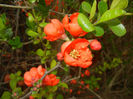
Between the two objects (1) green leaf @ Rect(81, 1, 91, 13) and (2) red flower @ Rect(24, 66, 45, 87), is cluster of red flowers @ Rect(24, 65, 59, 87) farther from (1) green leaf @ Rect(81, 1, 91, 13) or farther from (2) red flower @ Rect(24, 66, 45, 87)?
(1) green leaf @ Rect(81, 1, 91, 13)

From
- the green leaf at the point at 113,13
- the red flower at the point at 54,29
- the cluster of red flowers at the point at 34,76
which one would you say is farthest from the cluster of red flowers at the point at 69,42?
the cluster of red flowers at the point at 34,76

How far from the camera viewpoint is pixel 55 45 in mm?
1499

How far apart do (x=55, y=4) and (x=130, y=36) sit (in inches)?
78.8

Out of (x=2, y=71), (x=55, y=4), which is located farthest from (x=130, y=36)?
(x=2, y=71)

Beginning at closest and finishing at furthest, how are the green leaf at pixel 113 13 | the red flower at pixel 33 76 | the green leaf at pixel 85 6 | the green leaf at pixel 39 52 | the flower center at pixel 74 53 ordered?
the green leaf at pixel 113 13
the green leaf at pixel 85 6
the flower center at pixel 74 53
the red flower at pixel 33 76
the green leaf at pixel 39 52

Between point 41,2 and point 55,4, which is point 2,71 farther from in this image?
point 41,2

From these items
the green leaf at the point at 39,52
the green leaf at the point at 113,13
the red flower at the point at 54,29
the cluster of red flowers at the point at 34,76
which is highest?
the green leaf at the point at 113,13

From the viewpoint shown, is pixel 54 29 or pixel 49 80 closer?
pixel 54 29

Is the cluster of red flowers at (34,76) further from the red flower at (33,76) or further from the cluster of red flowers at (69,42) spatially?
the cluster of red flowers at (69,42)

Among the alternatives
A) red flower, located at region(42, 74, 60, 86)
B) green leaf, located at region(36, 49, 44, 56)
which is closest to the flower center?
red flower, located at region(42, 74, 60, 86)

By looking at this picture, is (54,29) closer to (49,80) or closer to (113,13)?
(113,13)

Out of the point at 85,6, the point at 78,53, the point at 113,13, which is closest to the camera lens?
the point at 113,13

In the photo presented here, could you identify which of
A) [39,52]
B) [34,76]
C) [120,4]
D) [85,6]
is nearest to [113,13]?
[120,4]

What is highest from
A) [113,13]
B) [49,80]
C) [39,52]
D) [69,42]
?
[113,13]
